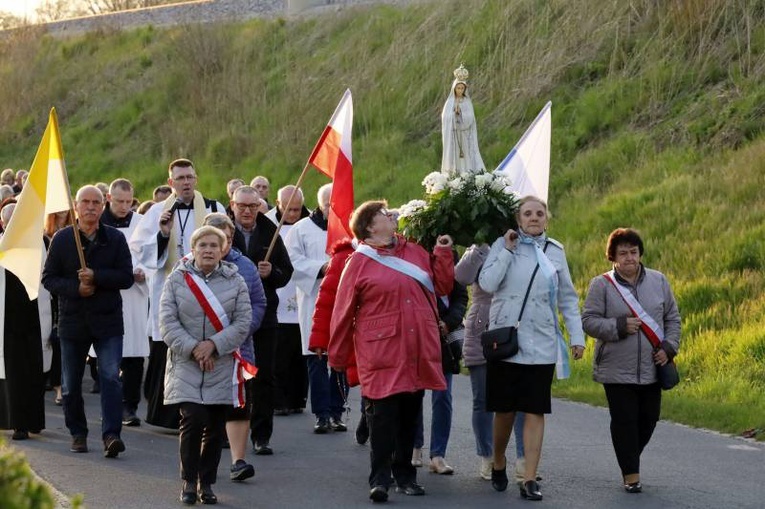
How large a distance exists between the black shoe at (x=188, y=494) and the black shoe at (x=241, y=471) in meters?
0.74

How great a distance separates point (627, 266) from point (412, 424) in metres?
1.76

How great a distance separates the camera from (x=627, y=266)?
32.0ft

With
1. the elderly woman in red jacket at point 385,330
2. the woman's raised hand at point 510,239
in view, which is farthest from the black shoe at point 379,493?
the woman's raised hand at point 510,239

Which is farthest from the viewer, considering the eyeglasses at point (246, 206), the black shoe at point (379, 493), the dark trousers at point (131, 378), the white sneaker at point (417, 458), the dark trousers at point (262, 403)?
the dark trousers at point (131, 378)

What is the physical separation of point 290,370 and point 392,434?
4233 millimetres

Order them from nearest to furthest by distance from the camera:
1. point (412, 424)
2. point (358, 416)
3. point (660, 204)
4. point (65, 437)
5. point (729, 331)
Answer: point (412, 424) < point (65, 437) < point (358, 416) < point (729, 331) < point (660, 204)

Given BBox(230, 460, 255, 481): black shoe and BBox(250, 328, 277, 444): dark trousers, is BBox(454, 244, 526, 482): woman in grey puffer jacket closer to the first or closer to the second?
BBox(230, 460, 255, 481): black shoe

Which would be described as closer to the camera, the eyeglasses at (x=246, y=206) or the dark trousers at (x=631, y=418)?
the dark trousers at (x=631, y=418)

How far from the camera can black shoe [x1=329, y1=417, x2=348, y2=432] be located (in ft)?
40.0

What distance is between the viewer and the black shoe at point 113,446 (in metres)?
10.8

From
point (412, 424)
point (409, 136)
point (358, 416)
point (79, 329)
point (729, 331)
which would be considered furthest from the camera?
point (409, 136)

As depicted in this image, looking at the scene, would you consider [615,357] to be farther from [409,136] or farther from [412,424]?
[409,136]

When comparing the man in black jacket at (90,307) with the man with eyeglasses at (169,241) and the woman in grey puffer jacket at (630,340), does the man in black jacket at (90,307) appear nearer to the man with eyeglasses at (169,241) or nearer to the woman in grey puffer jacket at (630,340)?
the man with eyeglasses at (169,241)

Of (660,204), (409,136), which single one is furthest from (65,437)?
(409,136)
